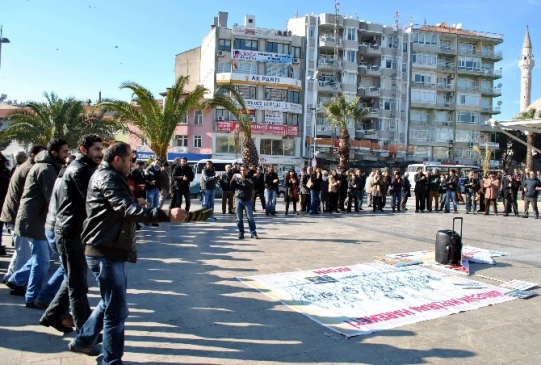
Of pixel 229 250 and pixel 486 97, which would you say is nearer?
pixel 229 250

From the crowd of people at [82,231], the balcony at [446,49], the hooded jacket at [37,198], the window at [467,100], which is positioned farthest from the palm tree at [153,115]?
the window at [467,100]

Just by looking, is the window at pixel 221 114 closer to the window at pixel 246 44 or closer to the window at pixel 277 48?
the window at pixel 246 44

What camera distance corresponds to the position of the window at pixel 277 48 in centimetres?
4819

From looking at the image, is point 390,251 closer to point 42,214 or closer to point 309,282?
point 309,282

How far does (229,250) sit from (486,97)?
6625cm

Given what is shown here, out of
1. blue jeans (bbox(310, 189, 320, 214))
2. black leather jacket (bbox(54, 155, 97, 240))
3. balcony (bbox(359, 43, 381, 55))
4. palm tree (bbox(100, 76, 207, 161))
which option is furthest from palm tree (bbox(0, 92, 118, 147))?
balcony (bbox(359, 43, 381, 55))

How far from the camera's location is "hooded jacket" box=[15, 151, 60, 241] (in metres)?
5.05

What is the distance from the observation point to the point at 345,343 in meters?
4.44

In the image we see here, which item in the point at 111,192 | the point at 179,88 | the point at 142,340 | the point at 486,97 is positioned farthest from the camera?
the point at 486,97

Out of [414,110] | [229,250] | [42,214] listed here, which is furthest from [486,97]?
[42,214]

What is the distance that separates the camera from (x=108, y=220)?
11.7 feet

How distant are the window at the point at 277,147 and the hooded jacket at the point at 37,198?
42.8m

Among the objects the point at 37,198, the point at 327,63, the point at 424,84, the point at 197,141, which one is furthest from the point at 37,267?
the point at 424,84

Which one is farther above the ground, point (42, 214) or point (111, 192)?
point (111, 192)
